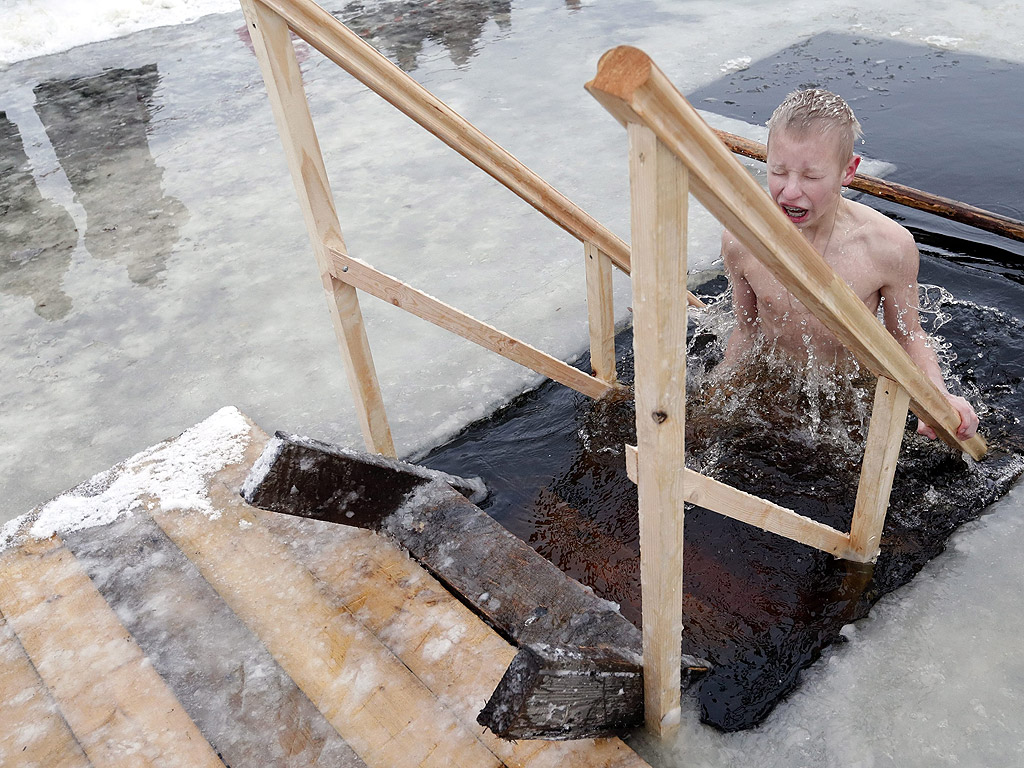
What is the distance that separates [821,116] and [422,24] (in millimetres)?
7076

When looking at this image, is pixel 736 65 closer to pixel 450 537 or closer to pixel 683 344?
pixel 450 537

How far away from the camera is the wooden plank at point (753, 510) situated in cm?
156

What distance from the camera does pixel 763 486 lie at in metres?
2.85

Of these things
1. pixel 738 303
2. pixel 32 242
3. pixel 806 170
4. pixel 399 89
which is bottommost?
pixel 32 242

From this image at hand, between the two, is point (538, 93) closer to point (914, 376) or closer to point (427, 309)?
point (427, 309)

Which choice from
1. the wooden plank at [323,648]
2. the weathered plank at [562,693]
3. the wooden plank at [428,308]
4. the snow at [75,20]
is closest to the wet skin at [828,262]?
the wooden plank at [428,308]

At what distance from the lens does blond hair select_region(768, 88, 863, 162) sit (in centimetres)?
220

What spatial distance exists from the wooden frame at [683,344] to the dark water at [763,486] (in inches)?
12.1

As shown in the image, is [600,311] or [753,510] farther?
[600,311]

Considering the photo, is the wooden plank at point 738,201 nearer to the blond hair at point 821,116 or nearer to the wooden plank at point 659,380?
the wooden plank at point 659,380

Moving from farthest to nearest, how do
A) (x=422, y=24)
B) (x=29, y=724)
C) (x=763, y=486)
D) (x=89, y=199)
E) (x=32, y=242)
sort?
(x=422, y=24) < (x=89, y=199) < (x=32, y=242) < (x=763, y=486) < (x=29, y=724)

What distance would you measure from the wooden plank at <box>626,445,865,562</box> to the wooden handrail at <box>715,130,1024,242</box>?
197 cm

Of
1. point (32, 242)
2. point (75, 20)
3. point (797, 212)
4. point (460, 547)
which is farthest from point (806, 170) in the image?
point (75, 20)

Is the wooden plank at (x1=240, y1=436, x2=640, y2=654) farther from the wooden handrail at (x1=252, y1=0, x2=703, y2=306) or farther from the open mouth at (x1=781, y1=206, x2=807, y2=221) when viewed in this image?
the open mouth at (x1=781, y1=206, x2=807, y2=221)
